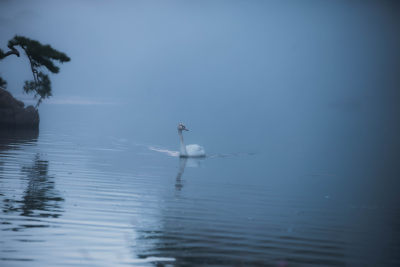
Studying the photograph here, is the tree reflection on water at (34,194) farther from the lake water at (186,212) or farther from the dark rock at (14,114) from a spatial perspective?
the dark rock at (14,114)

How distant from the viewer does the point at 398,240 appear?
12.1 metres

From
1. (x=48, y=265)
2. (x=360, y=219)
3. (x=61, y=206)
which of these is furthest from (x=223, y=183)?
(x=48, y=265)

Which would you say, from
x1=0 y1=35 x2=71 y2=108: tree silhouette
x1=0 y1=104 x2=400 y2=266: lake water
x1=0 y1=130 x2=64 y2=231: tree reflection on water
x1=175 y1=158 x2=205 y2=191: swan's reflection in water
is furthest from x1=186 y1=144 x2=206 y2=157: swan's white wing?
x1=0 y1=35 x2=71 y2=108: tree silhouette

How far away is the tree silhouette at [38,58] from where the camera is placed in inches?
1517

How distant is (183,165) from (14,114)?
68.1 ft

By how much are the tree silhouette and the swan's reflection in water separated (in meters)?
18.0

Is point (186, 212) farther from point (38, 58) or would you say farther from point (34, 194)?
point (38, 58)

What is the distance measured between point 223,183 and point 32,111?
26.8 metres

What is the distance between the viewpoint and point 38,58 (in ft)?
132

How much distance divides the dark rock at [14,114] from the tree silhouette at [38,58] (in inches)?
53.5

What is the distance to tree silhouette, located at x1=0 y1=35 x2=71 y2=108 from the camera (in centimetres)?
3853

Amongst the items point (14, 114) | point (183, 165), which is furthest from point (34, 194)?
point (14, 114)

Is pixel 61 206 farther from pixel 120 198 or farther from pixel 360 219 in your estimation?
pixel 360 219

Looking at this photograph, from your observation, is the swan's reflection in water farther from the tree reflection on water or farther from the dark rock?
the dark rock
